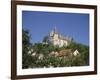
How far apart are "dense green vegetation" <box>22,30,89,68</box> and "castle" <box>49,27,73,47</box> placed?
0.10 feet

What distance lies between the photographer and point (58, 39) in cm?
191

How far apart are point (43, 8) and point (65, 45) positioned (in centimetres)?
38

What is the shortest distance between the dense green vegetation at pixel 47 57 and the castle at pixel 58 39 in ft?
0.10

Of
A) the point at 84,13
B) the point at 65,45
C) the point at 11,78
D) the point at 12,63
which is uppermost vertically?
the point at 84,13

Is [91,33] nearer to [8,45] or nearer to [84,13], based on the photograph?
[84,13]

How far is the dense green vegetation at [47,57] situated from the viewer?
1813 mm

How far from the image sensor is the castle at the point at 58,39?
1.89m

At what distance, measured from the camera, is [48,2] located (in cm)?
186

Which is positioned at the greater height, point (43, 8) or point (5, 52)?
point (43, 8)

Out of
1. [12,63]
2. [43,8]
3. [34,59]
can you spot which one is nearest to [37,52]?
[34,59]

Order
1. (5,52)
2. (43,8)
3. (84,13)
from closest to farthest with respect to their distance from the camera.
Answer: (5,52), (43,8), (84,13)

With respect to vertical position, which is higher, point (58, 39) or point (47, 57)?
point (58, 39)

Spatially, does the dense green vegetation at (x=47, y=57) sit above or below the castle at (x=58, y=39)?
below

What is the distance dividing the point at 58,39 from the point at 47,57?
18cm
